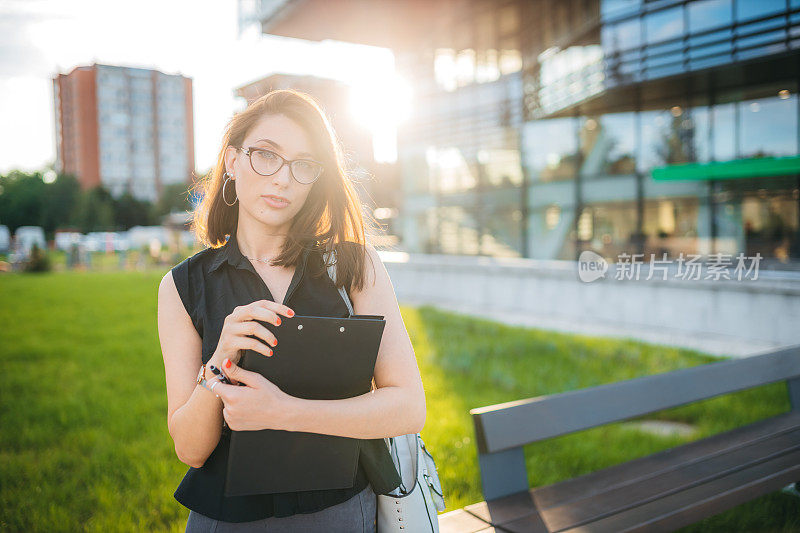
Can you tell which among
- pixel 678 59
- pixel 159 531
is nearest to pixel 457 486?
pixel 159 531

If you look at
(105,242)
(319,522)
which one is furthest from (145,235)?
(319,522)

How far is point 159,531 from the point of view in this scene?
10.9 ft

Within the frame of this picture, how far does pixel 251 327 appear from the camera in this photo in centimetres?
134

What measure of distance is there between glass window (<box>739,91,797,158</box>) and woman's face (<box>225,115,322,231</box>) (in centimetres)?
1544

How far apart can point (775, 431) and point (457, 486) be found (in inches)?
81.8

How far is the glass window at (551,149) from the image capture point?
18156mm

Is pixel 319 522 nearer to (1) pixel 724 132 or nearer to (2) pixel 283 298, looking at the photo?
(2) pixel 283 298

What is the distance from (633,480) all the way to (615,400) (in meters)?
0.41

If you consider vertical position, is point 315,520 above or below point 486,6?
below

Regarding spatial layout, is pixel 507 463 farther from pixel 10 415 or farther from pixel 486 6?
pixel 486 6

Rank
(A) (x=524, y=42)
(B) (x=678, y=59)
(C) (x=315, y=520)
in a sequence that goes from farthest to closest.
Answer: (A) (x=524, y=42)
(B) (x=678, y=59)
(C) (x=315, y=520)

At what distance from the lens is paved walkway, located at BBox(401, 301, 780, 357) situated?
8.02 meters

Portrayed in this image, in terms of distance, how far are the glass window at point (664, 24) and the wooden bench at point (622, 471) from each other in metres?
13.6

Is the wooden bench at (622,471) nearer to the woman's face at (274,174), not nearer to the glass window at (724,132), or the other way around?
the woman's face at (274,174)
